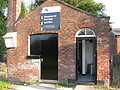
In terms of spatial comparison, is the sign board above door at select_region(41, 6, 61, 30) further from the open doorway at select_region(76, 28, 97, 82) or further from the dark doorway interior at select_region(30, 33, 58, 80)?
the open doorway at select_region(76, 28, 97, 82)

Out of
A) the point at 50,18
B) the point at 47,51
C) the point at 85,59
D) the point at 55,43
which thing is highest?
the point at 50,18

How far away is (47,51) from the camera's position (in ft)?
33.4

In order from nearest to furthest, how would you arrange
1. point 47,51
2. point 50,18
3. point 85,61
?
point 50,18, point 47,51, point 85,61

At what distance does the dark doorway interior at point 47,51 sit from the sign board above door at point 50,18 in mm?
505

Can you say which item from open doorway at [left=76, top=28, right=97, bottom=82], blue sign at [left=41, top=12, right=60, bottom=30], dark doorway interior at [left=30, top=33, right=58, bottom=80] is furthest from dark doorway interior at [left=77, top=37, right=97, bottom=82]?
blue sign at [left=41, top=12, right=60, bottom=30]

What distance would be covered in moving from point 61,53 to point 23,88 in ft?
9.36

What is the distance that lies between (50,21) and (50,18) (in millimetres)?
179

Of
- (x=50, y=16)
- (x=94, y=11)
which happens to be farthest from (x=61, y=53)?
(x=94, y=11)

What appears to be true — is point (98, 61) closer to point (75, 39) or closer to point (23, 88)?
point (75, 39)

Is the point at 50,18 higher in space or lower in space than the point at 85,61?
higher

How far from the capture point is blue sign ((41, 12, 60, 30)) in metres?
9.76

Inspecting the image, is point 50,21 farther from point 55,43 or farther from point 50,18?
point 55,43

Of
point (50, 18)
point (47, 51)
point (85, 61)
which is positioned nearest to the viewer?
point (50, 18)

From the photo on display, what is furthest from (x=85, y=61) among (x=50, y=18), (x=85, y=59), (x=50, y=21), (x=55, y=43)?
(x=50, y=18)
